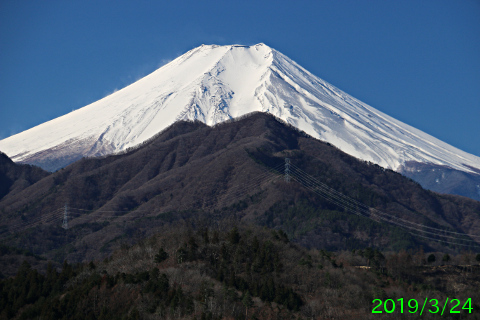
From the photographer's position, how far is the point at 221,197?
3873 inches

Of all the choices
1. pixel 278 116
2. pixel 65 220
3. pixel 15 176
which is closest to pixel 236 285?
pixel 65 220

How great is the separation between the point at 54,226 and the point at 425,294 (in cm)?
6042

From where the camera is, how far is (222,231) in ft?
184

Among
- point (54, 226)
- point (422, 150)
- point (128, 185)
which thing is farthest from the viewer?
point (422, 150)

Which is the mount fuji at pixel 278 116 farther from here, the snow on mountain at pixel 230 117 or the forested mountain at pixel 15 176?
the forested mountain at pixel 15 176

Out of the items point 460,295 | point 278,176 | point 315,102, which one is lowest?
point 460,295

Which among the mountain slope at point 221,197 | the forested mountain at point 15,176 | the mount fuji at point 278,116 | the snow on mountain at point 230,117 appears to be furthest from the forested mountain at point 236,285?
the snow on mountain at point 230,117

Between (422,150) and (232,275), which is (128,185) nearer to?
(232,275)

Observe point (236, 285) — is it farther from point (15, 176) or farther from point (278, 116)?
point (278, 116)

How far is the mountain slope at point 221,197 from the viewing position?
85.7 m

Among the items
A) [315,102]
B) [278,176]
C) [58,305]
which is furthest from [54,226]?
[315,102]

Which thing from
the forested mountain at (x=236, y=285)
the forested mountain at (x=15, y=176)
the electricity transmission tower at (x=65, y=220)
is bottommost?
the forested mountain at (x=236, y=285)

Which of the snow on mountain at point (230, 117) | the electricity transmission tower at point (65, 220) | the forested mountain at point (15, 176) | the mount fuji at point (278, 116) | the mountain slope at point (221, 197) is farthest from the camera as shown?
the snow on mountain at point (230, 117)

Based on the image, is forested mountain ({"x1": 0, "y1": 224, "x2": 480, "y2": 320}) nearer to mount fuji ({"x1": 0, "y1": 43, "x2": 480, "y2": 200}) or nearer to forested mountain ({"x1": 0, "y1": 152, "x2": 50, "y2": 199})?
forested mountain ({"x1": 0, "y1": 152, "x2": 50, "y2": 199})
